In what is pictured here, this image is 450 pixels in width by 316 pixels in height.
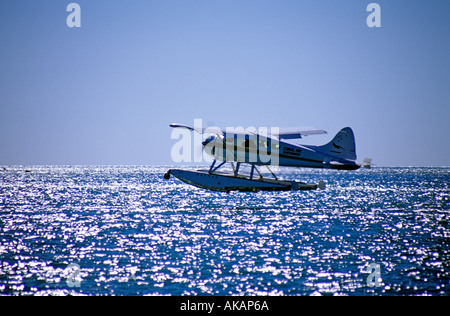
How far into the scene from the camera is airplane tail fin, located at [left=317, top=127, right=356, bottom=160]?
40.5 metres

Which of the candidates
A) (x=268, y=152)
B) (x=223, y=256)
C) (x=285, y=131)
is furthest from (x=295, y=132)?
(x=223, y=256)

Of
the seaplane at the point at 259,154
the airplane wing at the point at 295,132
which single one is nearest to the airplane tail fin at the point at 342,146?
the seaplane at the point at 259,154

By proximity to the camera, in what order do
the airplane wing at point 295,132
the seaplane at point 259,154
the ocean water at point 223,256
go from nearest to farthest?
1. the ocean water at point 223,256
2. the seaplane at point 259,154
3. the airplane wing at point 295,132

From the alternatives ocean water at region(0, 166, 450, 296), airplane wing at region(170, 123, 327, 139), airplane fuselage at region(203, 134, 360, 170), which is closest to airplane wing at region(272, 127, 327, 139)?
airplane wing at region(170, 123, 327, 139)

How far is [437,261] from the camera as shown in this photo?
2281 cm

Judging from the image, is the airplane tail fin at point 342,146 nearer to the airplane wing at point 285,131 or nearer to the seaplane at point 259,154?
the seaplane at point 259,154

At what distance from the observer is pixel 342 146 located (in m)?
40.6

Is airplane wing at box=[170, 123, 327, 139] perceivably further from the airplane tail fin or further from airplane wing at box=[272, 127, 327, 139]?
the airplane tail fin

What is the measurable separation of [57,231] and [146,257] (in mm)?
12053

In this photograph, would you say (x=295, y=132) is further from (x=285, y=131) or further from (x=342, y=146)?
(x=342, y=146)

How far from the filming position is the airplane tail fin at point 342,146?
1593 inches
